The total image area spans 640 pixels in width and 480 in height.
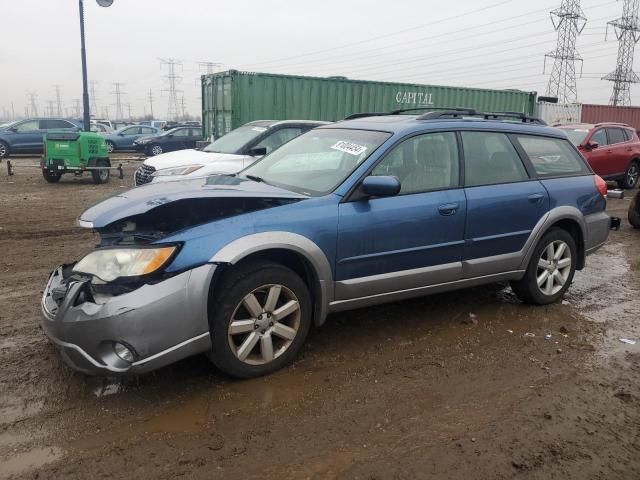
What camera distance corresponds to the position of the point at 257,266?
3.43 meters

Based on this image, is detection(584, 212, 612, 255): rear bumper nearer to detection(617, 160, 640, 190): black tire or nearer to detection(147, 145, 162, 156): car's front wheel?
detection(617, 160, 640, 190): black tire

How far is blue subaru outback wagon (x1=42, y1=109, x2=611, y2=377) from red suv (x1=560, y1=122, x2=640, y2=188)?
878 cm

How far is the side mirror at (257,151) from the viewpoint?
28.0 feet

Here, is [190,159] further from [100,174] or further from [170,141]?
[170,141]

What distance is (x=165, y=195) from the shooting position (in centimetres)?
346

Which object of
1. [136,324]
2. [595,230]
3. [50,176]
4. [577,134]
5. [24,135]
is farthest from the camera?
[24,135]

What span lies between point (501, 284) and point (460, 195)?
1.90 meters

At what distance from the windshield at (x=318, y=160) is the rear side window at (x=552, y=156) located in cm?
153

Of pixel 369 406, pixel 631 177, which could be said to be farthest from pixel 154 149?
pixel 369 406

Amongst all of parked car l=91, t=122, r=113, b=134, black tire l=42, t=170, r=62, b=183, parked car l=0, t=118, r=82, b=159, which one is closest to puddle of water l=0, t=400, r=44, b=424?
black tire l=42, t=170, r=62, b=183

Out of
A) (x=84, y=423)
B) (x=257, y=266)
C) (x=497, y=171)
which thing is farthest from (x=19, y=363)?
(x=497, y=171)

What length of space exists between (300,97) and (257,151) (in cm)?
702

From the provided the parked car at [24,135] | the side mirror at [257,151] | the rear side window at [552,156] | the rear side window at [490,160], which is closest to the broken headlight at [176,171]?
the side mirror at [257,151]

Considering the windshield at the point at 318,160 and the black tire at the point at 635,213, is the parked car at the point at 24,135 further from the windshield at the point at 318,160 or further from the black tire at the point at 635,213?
the black tire at the point at 635,213
